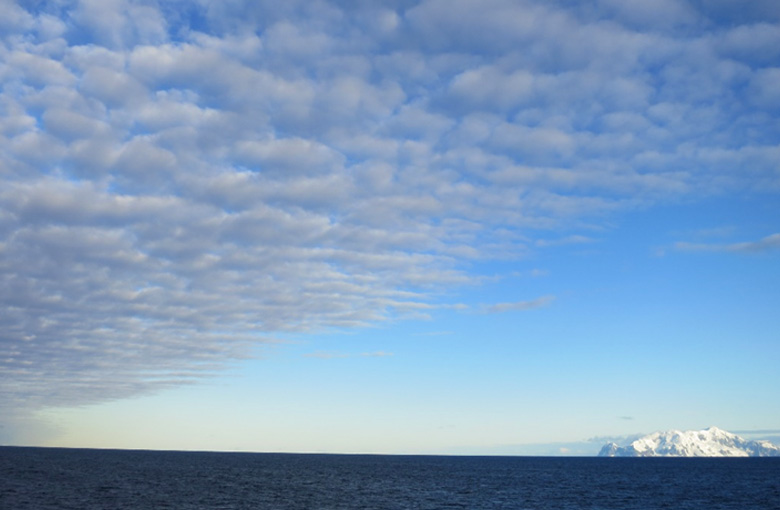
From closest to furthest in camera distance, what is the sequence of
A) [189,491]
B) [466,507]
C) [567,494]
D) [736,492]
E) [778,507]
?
[466,507]
[778,507]
[189,491]
[567,494]
[736,492]

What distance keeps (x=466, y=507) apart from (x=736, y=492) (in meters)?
75.1

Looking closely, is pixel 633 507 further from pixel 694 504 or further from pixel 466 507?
pixel 466 507

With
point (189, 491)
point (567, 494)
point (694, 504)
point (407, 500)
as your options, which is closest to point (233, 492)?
point (189, 491)

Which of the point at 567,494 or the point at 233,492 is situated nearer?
the point at 233,492

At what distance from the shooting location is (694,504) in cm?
9919

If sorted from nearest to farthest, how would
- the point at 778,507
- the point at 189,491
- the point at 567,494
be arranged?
1. the point at 778,507
2. the point at 189,491
3. the point at 567,494

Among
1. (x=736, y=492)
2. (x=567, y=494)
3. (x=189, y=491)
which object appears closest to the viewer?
(x=189, y=491)

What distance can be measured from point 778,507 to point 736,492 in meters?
38.4

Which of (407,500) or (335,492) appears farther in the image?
(335,492)

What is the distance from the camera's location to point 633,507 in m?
91.4

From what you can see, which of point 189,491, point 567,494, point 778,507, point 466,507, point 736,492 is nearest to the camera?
point 466,507

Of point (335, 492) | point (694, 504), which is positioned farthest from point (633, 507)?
point (335, 492)

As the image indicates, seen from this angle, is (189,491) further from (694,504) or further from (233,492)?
(694,504)

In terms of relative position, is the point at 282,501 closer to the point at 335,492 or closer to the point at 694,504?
the point at 335,492
